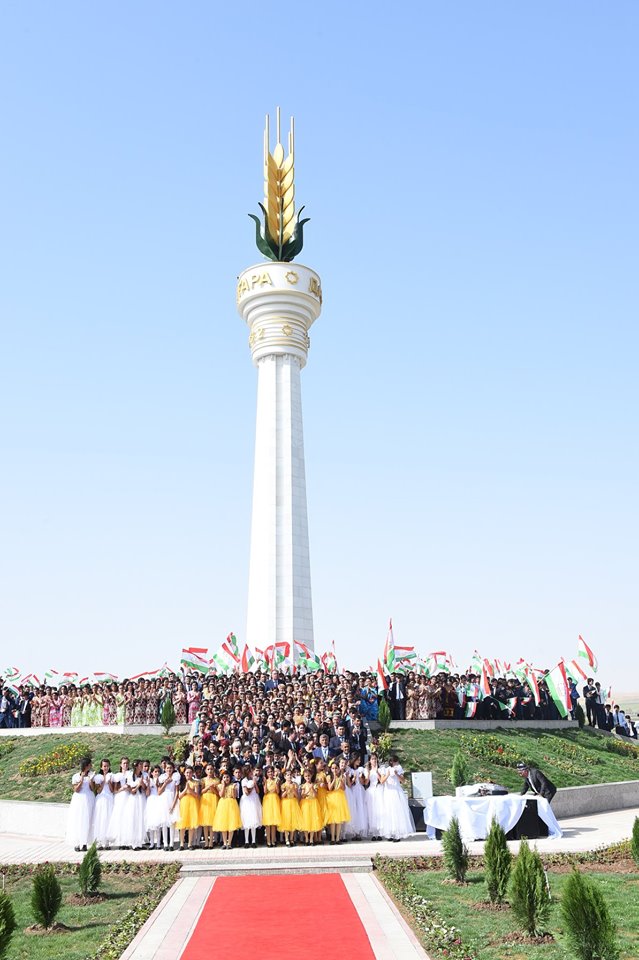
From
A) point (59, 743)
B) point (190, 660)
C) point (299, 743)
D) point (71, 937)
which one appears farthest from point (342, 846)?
point (190, 660)

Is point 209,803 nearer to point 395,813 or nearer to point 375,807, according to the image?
point 375,807

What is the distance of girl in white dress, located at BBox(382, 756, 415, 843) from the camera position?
1670 cm

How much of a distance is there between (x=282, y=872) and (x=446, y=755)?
10.3 m

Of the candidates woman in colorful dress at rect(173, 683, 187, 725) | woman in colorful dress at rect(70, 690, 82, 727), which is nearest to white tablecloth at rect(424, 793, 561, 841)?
woman in colorful dress at rect(173, 683, 187, 725)

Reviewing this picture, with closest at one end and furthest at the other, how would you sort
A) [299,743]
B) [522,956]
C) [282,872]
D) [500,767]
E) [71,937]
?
[522,956]
[71,937]
[282,872]
[299,743]
[500,767]

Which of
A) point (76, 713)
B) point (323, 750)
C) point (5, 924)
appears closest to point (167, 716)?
point (76, 713)

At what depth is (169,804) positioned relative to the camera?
635 inches

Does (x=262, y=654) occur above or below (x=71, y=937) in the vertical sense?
above

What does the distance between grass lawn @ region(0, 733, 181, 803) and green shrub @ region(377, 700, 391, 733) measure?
590 cm

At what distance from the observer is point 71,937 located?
32.2ft

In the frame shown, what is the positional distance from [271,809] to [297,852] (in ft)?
3.14

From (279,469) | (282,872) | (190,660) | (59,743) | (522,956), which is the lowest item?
(522,956)

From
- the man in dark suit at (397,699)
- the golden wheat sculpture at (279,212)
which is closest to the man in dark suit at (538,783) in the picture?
the man in dark suit at (397,699)

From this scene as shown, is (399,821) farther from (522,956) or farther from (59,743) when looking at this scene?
(59,743)
